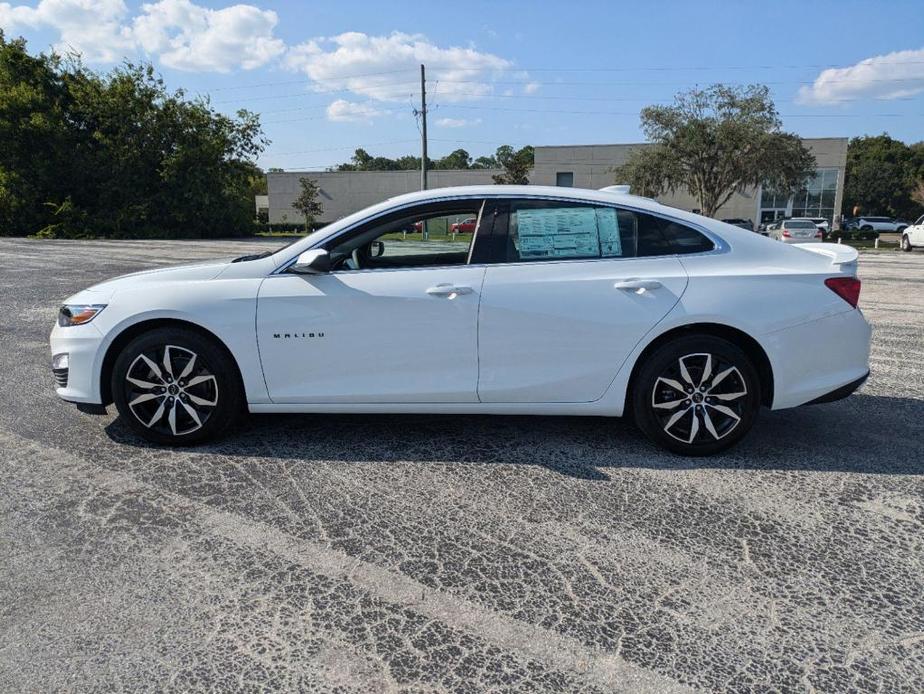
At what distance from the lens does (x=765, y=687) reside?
6.92ft

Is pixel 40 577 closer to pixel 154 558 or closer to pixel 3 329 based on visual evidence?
pixel 154 558

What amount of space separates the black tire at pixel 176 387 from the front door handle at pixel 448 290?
132cm

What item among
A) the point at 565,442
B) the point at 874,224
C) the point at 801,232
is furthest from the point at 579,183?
the point at 565,442

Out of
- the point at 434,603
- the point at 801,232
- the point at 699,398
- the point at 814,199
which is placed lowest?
the point at 434,603

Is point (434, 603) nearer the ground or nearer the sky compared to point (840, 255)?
nearer the ground

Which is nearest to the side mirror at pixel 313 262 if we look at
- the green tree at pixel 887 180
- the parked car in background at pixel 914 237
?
the parked car in background at pixel 914 237

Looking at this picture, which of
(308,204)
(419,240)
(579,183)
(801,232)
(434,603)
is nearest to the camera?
(434,603)

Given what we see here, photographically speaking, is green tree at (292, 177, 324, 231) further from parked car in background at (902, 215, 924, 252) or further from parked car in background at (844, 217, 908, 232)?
parked car in background at (844, 217, 908, 232)

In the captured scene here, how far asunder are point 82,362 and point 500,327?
2587 mm

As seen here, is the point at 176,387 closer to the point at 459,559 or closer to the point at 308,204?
the point at 459,559

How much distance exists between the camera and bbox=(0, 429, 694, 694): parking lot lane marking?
2164 millimetres

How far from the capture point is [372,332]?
390 cm

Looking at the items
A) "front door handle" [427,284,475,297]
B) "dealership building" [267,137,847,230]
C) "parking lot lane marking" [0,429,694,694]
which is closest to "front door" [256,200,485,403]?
"front door handle" [427,284,475,297]

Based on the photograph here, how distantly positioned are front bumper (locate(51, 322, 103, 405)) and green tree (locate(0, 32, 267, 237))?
40.3 meters
